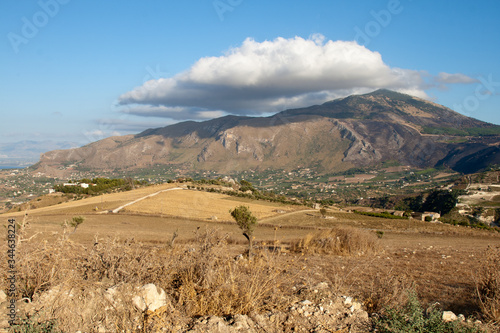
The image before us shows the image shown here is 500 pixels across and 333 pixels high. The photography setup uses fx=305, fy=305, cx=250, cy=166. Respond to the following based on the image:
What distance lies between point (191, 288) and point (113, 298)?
1.33 m

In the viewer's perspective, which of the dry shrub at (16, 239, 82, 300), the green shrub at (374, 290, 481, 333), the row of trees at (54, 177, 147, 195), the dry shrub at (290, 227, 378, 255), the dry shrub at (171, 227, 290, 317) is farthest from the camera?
the row of trees at (54, 177, 147, 195)

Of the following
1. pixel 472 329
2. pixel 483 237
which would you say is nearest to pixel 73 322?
pixel 472 329

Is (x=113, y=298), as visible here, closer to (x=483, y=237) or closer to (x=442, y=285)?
(x=442, y=285)

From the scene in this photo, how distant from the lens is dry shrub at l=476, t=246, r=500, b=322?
217 inches

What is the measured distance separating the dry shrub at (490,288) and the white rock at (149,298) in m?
5.55

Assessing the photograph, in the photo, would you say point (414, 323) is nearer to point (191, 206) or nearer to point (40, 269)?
point (40, 269)

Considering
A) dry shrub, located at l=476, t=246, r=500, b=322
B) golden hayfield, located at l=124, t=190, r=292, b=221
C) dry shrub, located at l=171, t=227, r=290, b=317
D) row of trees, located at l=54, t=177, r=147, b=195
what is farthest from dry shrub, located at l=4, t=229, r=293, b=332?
row of trees, located at l=54, t=177, r=147, b=195

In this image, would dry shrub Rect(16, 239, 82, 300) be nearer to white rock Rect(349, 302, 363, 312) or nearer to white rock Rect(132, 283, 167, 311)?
white rock Rect(132, 283, 167, 311)

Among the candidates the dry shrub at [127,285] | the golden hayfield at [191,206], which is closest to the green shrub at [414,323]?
the dry shrub at [127,285]

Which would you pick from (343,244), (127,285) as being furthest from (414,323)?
(343,244)

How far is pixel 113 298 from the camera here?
5262 mm

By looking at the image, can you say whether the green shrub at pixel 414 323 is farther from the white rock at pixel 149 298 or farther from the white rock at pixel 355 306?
the white rock at pixel 149 298

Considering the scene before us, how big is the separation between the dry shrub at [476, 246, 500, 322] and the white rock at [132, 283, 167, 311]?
555 centimetres

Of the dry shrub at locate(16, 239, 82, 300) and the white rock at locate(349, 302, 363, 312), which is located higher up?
the dry shrub at locate(16, 239, 82, 300)
